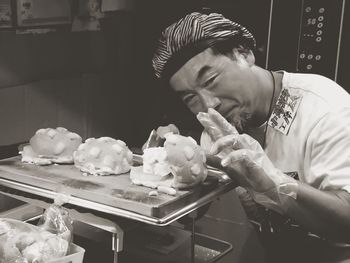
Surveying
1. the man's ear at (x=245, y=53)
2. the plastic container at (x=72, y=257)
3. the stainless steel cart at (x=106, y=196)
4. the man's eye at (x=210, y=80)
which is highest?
the man's ear at (x=245, y=53)

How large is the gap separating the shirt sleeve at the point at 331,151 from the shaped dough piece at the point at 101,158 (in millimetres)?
536

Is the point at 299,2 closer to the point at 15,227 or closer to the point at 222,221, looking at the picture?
the point at 222,221

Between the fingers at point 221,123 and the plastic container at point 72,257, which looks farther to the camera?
the fingers at point 221,123

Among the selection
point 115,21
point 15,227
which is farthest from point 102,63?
point 15,227

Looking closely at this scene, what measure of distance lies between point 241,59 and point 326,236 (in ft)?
1.84

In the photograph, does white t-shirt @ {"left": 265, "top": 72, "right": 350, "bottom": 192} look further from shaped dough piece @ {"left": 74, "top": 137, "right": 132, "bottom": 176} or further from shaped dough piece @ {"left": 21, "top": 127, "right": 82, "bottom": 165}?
shaped dough piece @ {"left": 21, "top": 127, "right": 82, "bottom": 165}

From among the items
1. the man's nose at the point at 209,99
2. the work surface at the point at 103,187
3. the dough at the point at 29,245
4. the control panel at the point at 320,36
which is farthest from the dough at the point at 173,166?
the control panel at the point at 320,36

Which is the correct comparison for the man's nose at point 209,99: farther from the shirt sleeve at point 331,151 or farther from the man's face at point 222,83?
the shirt sleeve at point 331,151

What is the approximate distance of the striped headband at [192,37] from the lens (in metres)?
1.36

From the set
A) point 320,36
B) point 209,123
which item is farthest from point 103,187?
point 320,36

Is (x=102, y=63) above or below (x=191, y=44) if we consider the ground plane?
below

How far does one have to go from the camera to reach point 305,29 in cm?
193

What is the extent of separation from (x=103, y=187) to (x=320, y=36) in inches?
45.3

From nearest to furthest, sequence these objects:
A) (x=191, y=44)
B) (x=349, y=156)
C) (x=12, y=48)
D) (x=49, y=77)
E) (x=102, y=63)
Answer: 1. (x=349, y=156)
2. (x=191, y=44)
3. (x=12, y=48)
4. (x=49, y=77)
5. (x=102, y=63)
